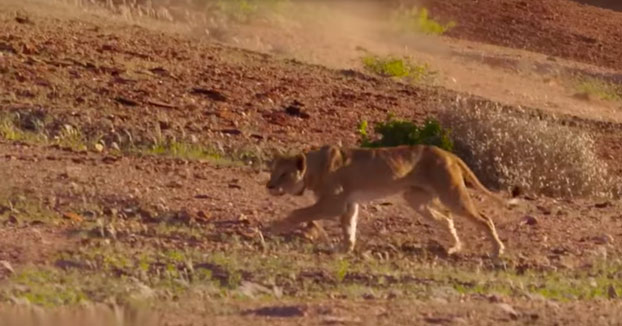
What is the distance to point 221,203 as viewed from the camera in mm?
13297

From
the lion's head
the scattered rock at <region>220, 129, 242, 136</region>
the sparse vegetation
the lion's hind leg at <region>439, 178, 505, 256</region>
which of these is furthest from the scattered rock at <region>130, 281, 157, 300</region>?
the sparse vegetation

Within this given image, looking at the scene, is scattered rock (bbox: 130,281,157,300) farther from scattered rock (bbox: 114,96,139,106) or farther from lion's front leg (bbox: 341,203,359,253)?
scattered rock (bbox: 114,96,139,106)

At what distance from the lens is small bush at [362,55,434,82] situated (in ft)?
74.8

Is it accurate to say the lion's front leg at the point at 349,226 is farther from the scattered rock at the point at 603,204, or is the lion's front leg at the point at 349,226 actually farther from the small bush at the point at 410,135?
the scattered rock at the point at 603,204

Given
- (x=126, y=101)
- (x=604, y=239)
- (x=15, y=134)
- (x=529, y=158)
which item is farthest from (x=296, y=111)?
(x=604, y=239)

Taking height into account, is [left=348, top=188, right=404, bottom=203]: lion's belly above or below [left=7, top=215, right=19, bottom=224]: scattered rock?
above

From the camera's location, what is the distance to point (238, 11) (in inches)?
1046

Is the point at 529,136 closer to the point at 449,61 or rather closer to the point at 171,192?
the point at 171,192

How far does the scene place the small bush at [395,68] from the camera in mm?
22812

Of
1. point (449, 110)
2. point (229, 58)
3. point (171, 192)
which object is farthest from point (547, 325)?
point (229, 58)

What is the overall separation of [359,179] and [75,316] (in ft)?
12.0

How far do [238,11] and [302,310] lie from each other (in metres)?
17.7

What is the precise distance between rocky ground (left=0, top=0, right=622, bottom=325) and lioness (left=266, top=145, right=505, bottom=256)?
31 centimetres

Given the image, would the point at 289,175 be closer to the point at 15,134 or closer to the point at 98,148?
the point at 98,148
